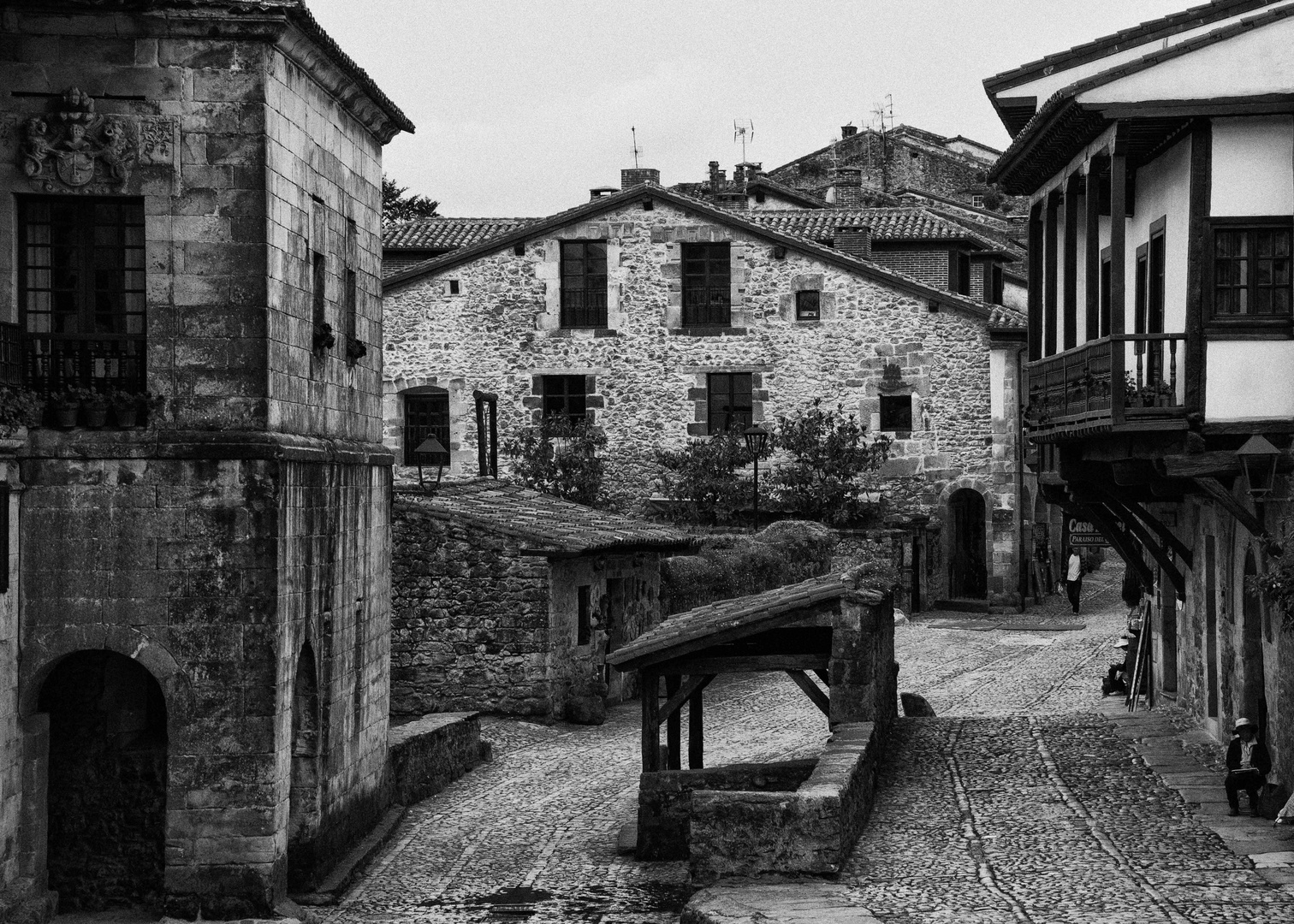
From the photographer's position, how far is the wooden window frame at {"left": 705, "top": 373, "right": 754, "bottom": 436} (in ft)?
117

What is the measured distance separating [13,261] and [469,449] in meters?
22.5

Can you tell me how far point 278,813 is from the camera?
43.8 ft

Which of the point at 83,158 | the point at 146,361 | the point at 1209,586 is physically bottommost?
the point at 1209,586

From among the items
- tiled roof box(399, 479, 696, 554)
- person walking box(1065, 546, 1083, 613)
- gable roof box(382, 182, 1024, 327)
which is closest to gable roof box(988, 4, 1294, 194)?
tiled roof box(399, 479, 696, 554)

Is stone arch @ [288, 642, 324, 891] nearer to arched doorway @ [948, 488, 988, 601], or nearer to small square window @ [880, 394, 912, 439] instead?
small square window @ [880, 394, 912, 439]

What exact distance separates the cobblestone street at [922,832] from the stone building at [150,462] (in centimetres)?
161

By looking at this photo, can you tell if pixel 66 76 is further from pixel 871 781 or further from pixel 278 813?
pixel 871 781

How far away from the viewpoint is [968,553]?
37.3 m

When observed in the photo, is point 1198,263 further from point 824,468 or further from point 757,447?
point 824,468

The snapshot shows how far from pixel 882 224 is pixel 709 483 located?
8.40 metres

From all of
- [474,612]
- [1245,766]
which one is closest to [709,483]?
[474,612]

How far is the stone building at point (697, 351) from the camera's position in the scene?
34.8 m

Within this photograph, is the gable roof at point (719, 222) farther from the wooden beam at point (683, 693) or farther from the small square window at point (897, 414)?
the wooden beam at point (683, 693)

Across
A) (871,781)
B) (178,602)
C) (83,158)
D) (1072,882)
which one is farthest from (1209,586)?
(83,158)
